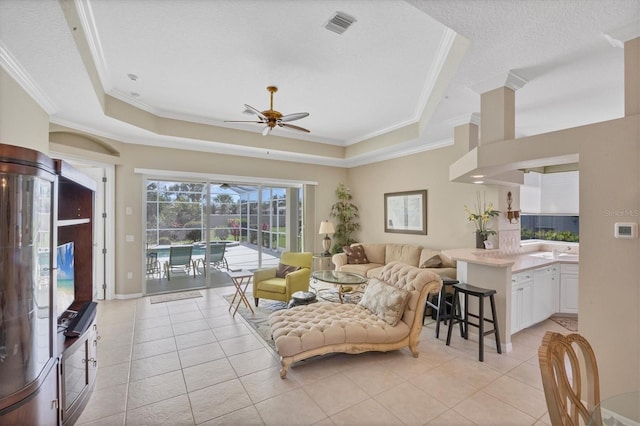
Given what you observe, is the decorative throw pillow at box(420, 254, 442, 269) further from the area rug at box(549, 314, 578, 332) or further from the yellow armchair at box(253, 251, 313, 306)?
the yellow armchair at box(253, 251, 313, 306)

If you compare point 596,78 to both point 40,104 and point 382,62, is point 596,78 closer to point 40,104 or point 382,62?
point 382,62

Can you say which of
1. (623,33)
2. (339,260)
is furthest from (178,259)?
(623,33)

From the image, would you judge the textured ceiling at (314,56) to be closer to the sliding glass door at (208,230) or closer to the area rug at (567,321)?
the sliding glass door at (208,230)

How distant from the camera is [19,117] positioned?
9.59 ft

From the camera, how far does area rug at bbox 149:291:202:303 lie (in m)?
5.21

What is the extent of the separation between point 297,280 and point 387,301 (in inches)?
69.8

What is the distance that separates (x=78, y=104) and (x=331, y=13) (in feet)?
11.1

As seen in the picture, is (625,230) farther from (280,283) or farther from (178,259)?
(178,259)

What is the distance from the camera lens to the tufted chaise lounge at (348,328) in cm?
279

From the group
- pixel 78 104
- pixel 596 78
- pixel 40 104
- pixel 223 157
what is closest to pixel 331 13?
pixel 596 78

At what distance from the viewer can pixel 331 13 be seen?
2.44 meters

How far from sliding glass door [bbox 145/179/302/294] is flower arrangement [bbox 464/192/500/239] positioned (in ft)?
13.8

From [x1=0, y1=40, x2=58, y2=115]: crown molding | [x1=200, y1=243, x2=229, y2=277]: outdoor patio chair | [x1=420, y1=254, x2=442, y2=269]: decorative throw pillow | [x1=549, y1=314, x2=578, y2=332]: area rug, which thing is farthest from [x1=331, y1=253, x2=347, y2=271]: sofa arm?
[x1=0, y1=40, x2=58, y2=115]: crown molding

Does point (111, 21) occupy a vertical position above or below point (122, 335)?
above
